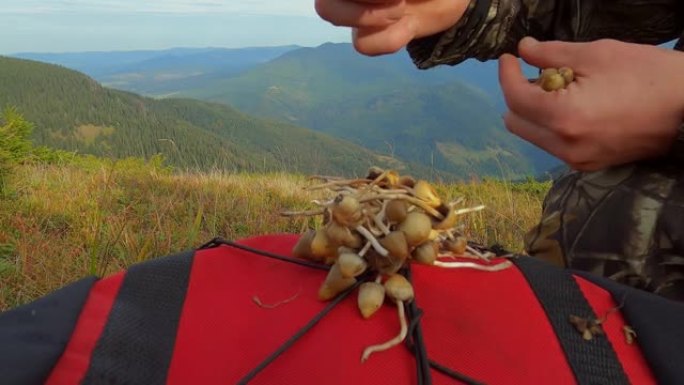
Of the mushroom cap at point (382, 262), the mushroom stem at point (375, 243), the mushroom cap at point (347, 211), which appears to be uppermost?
the mushroom cap at point (347, 211)

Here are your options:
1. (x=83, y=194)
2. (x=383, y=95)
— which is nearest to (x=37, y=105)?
(x=83, y=194)

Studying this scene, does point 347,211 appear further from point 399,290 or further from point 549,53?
point 549,53

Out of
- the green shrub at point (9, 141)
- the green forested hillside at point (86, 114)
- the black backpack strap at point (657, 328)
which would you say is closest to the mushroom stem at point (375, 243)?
the black backpack strap at point (657, 328)

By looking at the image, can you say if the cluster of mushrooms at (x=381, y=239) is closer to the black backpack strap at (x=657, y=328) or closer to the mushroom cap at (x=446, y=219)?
the mushroom cap at (x=446, y=219)

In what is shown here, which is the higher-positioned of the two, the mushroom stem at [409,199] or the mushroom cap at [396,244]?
the mushroom stem at [409,199]

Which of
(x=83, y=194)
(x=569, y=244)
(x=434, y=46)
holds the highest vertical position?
(x=434, y=46)

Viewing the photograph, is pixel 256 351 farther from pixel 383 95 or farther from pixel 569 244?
pixel 383 95
